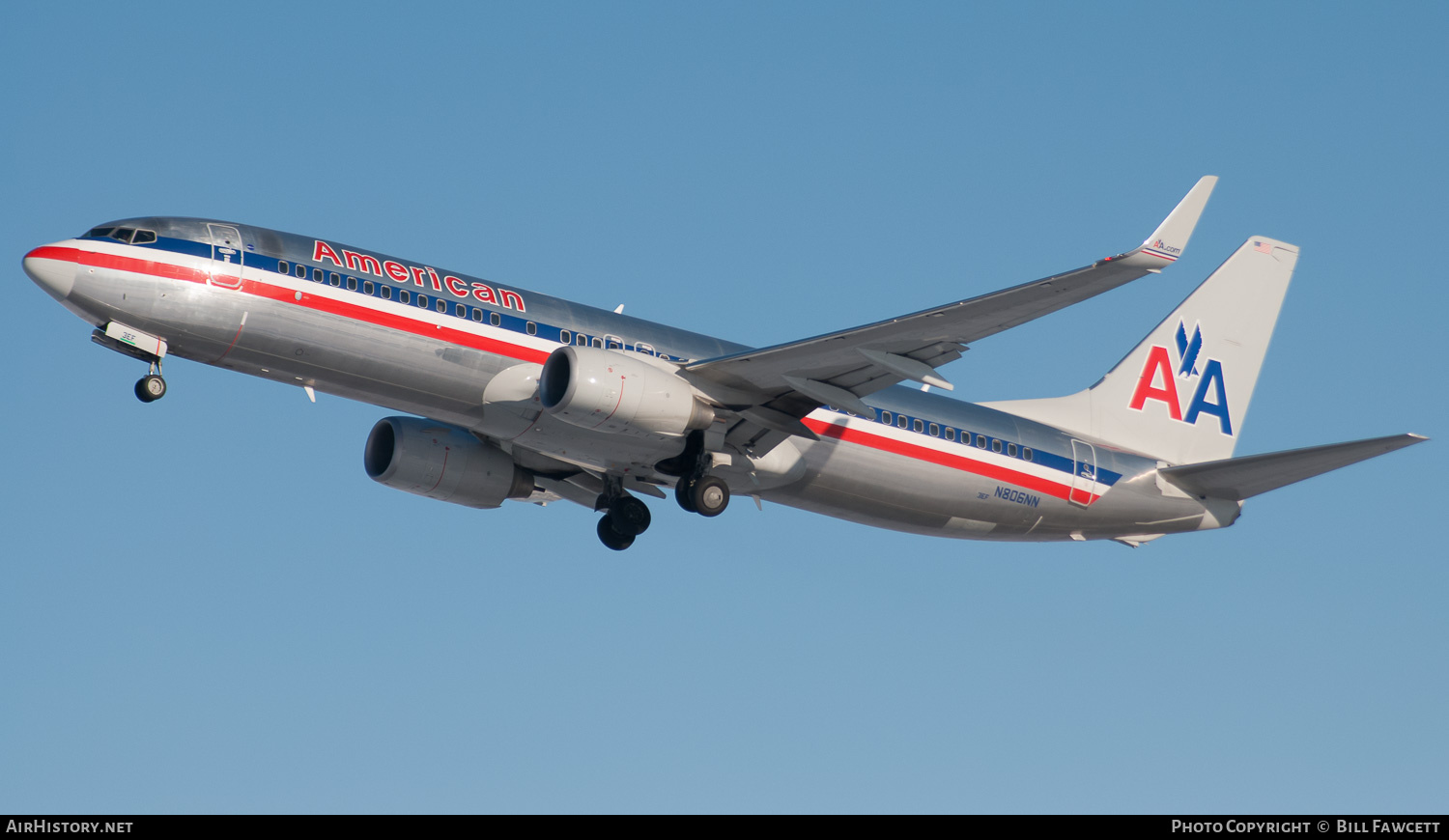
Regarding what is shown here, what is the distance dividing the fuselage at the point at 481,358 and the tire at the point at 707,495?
879mm

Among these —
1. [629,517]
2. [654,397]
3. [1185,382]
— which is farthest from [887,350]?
[1185,382]

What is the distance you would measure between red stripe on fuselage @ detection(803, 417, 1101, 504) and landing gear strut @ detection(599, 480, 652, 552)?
16.0 ft

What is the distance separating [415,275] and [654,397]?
17.2 ft

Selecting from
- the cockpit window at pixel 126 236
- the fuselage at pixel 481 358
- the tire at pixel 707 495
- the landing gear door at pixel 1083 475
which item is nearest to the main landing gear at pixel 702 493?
the tire at pixel 707 495

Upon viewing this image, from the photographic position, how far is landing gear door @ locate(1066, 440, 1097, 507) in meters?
34.6

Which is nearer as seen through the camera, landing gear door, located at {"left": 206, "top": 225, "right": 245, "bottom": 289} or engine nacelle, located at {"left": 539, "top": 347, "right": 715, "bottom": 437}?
landing gear door, located at {"left": 206, "top": 225, "right": 245, "bottom": 289}

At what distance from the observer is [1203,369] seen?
129 ft

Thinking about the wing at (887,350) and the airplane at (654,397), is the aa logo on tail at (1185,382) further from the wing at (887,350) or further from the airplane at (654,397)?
the wing at (887,350)

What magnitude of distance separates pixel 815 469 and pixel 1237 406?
45.5 feet

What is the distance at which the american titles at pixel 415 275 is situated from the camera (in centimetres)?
2872

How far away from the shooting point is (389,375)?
2858 centimetres

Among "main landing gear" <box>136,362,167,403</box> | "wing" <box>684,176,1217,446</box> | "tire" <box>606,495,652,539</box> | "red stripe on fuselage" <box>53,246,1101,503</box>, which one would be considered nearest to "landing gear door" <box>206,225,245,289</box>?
"red stripe on fuselage" <box>53,246,1101,503</box>

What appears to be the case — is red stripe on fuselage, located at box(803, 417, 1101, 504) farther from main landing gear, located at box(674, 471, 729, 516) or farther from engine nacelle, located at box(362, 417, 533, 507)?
engine nacelle, located at box(362, 417, 533, 507)
